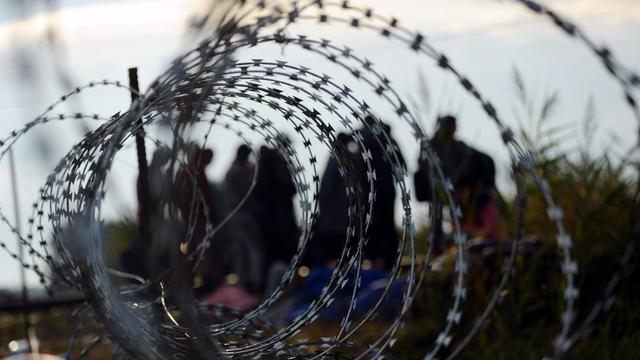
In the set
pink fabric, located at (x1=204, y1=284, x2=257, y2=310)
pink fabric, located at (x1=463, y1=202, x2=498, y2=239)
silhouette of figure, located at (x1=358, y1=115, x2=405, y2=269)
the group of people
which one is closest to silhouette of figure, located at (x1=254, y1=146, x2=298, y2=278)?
the group of people

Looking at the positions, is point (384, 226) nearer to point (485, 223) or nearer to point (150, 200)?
point (485, 223)

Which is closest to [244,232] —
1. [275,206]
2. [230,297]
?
[275,206]

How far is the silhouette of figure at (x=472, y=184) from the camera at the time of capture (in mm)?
10156

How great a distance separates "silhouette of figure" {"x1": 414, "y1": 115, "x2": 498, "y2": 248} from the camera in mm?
10156

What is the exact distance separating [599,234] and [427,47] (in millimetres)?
4088

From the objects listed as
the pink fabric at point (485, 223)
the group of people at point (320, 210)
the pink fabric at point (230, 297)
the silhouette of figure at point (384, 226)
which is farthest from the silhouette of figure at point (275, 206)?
the pink fabric at point (485, 223)

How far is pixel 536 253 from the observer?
924 centimetres

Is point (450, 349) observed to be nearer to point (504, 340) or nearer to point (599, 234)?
point (504, 340)

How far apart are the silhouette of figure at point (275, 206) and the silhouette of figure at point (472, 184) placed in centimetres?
409

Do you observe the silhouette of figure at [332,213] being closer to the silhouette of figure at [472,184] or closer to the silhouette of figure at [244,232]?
the silhouette of figure at [244,232]

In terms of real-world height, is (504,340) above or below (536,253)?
below

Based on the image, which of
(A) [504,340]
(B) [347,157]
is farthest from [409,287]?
(A) [504,340]

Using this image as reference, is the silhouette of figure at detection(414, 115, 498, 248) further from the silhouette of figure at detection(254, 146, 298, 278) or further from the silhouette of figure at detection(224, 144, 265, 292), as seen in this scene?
the silhouette of figure at detection(254, 146, 298, 278)

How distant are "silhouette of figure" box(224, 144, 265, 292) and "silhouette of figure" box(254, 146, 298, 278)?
0.09m
